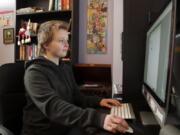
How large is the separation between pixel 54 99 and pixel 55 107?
4 centimetres

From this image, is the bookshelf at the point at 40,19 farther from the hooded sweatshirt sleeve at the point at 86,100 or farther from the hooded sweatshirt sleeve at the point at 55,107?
the hooded sweatshirt sleeve at the point at 55,107

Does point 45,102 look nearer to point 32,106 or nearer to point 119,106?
point 32,106

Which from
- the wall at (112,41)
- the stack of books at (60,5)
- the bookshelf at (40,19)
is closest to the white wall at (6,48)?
A: the bookshelf at (40,19)

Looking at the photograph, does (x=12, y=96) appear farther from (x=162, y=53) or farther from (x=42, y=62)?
(x=162, y=53)

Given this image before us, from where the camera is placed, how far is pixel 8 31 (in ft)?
10.5

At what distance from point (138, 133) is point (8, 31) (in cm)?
300

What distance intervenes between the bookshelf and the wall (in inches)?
4.4

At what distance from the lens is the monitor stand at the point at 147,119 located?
33.9 inches

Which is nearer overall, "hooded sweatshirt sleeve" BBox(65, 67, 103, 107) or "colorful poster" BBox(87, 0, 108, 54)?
"hooded sweatshirt sleeve" BBox(65, 67, 103, 107)

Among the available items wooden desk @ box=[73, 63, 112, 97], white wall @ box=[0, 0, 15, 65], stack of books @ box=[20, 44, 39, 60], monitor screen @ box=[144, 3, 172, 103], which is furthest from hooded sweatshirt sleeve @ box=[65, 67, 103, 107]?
white wall @ box=[0, 0, 15, 65]

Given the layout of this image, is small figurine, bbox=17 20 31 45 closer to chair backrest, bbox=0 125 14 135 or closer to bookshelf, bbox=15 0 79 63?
bookshelf, bbox=15 0 79 63

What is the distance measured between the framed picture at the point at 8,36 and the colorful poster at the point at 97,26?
50.0 inches

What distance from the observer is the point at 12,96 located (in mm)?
1164

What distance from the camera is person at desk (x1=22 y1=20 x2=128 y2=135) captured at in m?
0.79
